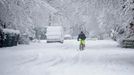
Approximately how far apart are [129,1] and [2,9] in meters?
7.56

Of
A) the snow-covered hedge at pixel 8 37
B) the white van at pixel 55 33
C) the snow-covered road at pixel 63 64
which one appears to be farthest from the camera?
the white van at pixel 55 33

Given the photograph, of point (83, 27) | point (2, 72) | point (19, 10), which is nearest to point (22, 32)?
point (19, 10)

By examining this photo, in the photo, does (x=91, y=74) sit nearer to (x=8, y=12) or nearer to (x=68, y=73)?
(x=68, y=73)

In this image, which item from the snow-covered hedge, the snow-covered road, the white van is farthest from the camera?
the white van

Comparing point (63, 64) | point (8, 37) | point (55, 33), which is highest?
point (55, 33)

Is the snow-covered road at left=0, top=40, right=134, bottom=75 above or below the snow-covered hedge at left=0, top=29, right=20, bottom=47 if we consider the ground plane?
below

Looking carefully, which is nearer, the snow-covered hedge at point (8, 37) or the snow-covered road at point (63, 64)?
the snow-covered road at point (63, 64)

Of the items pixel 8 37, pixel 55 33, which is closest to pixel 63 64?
pixel 8 37

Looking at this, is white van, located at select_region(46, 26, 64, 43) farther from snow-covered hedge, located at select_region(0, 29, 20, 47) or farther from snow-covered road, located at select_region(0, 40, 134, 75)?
snow-covered road, located at select_region(0, 40, 134, 75)

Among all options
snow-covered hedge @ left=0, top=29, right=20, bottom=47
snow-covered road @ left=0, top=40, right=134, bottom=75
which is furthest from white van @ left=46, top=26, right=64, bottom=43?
snow-covered road @ left=0, top=40, right=134, bottom=75

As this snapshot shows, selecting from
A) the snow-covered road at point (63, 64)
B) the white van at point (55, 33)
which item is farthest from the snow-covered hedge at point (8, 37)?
the white van at point (55, 33)

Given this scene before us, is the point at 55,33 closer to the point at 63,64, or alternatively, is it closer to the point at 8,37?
the point at 8,37

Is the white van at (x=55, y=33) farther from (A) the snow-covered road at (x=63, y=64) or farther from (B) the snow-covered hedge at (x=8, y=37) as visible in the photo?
(A) the snow-covered road at (x=63, y=64)

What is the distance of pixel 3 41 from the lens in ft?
113
